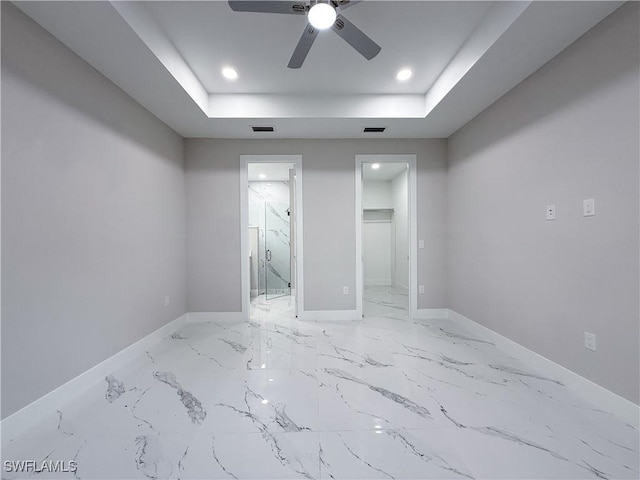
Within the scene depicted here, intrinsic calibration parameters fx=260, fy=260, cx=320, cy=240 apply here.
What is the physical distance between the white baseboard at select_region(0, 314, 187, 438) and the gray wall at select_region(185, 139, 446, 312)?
3.70 ft

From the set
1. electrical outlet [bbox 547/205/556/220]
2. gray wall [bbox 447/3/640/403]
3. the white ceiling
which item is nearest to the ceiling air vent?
the white ceiling

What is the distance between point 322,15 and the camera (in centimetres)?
150

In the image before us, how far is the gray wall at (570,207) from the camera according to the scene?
156 cm

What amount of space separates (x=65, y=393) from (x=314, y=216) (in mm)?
2824

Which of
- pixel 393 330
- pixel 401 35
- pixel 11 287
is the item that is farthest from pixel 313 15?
pixel 393 330

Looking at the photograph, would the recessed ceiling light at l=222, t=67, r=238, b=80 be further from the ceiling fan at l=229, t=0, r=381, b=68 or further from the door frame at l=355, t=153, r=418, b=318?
the door frame at l=355, t=153, r=418, b=318

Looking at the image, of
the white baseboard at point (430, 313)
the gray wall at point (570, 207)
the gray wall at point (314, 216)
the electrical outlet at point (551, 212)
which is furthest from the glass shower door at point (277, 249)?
the electrical outlet at point (551, 212)

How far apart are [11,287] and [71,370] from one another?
733 mm

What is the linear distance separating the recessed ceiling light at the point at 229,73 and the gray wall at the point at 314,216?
38.3 inches

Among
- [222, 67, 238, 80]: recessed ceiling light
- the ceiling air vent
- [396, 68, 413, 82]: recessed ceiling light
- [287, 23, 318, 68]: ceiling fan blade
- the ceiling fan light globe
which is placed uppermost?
[396, 68, 413, 82]: recessed ceiling light

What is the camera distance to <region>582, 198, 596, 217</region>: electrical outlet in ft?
5.70

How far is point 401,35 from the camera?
212 centimetres

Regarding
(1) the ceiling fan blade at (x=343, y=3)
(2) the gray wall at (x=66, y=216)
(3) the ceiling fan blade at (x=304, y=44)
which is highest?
(1) the ceiling fan blade at (x=343, y=3)

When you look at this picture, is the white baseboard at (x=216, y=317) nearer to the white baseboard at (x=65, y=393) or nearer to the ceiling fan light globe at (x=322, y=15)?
the white baseboard at (x=65, y=393)
